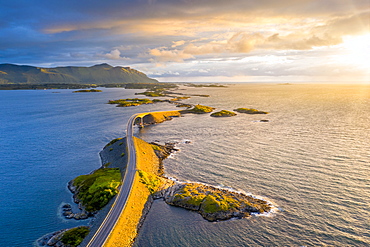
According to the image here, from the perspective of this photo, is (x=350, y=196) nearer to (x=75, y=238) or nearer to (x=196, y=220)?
(x=196, y=220)

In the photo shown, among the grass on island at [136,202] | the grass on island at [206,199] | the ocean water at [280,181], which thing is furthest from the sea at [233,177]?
the grass on island at [206,199]

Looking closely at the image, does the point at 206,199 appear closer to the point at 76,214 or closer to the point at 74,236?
the point at 74,236

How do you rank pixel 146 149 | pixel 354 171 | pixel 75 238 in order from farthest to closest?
pixel 146 149
pixel 354 171
pixel 75 238

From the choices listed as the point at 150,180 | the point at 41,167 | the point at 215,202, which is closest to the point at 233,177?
the point at 215,202

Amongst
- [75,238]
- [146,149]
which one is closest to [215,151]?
[146,149]

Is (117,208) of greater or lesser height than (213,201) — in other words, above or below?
below

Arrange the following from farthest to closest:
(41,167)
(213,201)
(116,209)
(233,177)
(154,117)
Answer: (154,117), (41,167), (233,177), (213,201), (116,209)

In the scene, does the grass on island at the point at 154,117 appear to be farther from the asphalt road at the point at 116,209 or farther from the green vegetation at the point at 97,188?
the green vegetation at the point at 97,188
